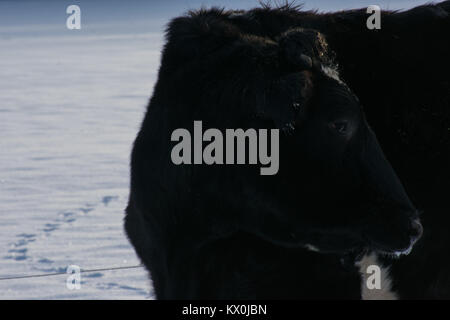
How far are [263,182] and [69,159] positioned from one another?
6470 mm

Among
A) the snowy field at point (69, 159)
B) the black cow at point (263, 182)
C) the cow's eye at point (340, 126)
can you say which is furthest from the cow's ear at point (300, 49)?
the snowy field at point (69, 159)

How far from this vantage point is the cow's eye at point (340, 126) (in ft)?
7.17

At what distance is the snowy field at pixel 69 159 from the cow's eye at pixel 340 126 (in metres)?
0.84

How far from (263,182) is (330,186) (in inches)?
8.7

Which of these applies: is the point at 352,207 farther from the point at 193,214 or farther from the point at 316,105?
the point at 193,214

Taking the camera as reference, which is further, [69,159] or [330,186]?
[69,159]

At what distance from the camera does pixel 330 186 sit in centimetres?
225

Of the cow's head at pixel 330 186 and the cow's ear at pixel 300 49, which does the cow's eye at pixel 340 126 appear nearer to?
the cow's head at pixel 330 186

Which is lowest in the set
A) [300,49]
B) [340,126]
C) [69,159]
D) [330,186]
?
[69,159]

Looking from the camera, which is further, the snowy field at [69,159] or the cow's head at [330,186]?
the snowy field at [69,159]

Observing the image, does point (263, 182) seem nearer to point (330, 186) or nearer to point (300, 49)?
point (330, 186)

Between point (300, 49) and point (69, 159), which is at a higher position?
point (300, 49)

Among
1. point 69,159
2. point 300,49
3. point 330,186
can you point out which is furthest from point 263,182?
point 69,159
